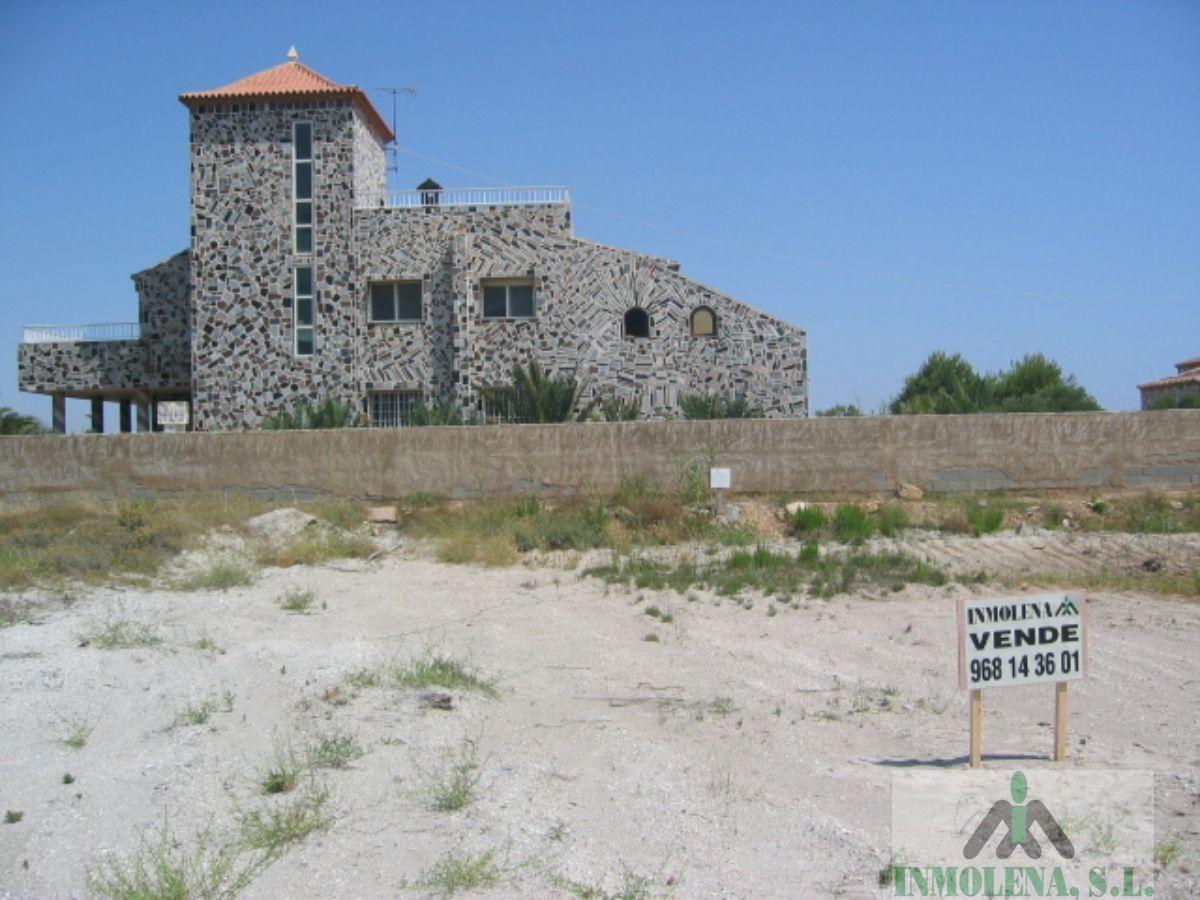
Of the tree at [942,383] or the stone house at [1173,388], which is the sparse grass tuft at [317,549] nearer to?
the tree at [942,383]

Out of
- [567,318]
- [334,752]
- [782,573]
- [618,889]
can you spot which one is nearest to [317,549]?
[782,573]

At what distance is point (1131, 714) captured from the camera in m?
8.45

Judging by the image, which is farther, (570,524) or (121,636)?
(570,524)

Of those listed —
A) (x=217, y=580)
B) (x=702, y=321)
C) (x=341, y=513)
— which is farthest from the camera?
(x=702, y=321)

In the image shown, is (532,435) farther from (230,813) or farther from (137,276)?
(137,276)

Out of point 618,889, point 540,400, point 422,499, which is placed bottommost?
point 618,889

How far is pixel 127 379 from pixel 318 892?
2939 centimetres

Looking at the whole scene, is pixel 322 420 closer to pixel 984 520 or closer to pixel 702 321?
pixel 702 321

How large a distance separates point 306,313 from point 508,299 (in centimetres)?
556

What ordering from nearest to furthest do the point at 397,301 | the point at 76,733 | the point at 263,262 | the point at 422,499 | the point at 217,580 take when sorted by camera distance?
the point at 76,733
the point at 217,580
the point at 422,499
the point at 263,262
the point at 397,301

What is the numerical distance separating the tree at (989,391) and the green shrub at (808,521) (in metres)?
7.44

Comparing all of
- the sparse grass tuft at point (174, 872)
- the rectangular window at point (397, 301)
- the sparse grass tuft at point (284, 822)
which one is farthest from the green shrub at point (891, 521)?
the rectangular window at point (397, 301)

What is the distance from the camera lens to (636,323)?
28.5 meters

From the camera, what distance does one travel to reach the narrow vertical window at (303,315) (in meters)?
29.2
